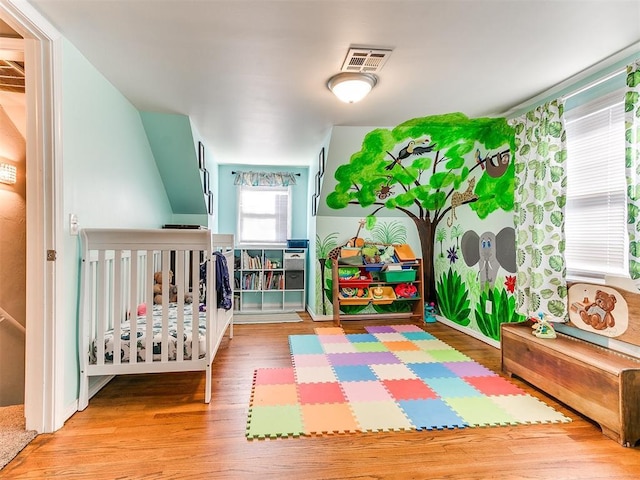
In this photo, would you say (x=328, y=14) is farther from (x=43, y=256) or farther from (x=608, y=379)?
(x=608, y=379)

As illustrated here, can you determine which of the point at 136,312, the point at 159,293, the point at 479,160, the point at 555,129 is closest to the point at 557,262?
the point at 555,129

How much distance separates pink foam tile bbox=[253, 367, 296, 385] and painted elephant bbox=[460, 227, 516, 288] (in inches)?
85.0

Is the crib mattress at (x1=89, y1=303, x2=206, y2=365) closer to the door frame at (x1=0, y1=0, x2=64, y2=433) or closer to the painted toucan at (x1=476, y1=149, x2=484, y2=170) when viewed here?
the door frame at (x1=0, y1=0, x2=64, y2=433)

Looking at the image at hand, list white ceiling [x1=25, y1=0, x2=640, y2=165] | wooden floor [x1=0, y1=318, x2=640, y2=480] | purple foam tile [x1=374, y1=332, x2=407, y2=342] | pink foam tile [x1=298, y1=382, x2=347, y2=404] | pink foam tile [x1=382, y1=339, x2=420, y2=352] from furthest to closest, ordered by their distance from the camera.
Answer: purple foam tile [x1=374, y1=332, x2=407, y2=342], pink foam tile [x1=382, y1=339, x2=420, y2=352], pink foam tile [x1=298, y1=382, x2=347, y2=404], white ceiling [x1=25, y1=0, x2=640, y2=165], wooden floor [x1=0, y1=318, x2=640, y2=480]

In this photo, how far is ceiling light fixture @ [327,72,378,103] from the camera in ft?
7.30

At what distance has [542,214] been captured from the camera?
2.41 m

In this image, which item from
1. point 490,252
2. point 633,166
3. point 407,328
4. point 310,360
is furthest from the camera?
point 407,328

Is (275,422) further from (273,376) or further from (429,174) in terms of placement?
(429,174)

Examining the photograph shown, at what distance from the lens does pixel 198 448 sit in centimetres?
158

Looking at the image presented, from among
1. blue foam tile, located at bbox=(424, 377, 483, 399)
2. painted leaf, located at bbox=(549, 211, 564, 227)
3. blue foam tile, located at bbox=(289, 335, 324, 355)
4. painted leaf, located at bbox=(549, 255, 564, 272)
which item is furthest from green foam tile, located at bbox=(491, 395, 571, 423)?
blue foam tile, located at bbox=(289, 335, 324, 355)

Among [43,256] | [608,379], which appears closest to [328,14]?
[43,256]

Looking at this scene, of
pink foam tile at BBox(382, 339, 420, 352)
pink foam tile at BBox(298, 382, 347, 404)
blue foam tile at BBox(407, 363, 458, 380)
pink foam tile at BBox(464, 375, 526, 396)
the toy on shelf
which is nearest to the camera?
pink foam tile at BBox(298, 382, 347, 404)

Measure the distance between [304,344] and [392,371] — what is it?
3.12ft

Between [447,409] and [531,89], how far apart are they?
7.65 ft
